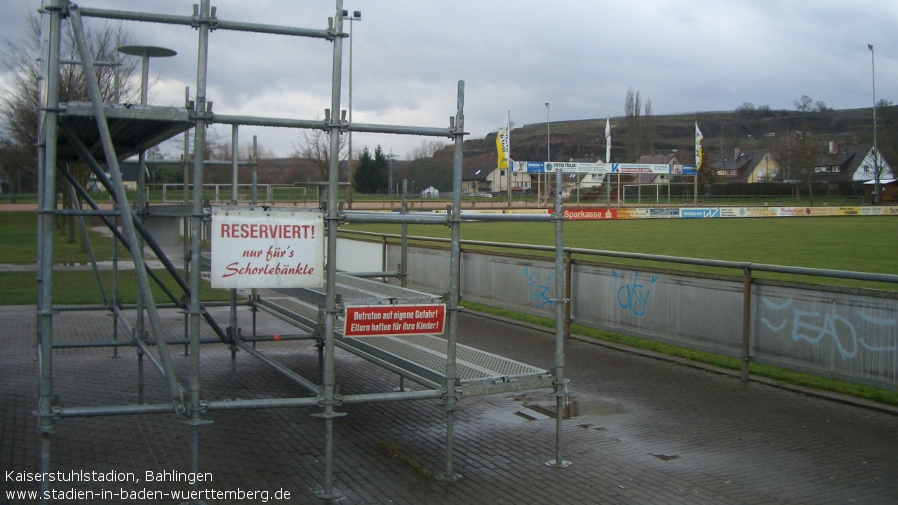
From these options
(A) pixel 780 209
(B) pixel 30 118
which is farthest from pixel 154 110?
(A) pixel 780 209

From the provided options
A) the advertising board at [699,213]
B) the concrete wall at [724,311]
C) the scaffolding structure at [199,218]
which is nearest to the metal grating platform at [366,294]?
the scaffolding structure at [199,218]

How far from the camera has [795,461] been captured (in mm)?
5727

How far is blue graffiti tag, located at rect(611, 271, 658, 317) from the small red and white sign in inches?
196

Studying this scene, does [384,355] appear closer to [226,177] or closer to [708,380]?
[708,380]

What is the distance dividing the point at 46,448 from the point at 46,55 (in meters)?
2.45

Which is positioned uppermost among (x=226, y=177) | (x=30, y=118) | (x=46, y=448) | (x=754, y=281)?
(x=30, y=118)

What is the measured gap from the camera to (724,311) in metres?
8.45

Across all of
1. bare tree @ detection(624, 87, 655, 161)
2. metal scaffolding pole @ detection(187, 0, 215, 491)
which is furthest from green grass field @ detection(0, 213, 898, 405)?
bare tree @ detection(624, 87, 655, 161)

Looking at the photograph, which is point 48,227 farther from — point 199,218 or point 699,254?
point 699,254

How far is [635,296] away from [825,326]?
8.68ft

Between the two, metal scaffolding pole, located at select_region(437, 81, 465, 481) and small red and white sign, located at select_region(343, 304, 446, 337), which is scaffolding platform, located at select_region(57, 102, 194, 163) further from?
metal scaffolding pole, located at select_region(437, 81, 465, 481)

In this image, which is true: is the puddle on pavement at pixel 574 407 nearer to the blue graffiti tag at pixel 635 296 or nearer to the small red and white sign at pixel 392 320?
the small red and white sign at pixel 392 320

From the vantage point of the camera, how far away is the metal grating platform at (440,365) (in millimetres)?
5496

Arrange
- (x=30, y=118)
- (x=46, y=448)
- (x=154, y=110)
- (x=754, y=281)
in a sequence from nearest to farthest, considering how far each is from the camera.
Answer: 1. (x=46, y=448)
2. (x=154, y=110)
3. (x=754, y=281)
4. (x=30, y=118)
